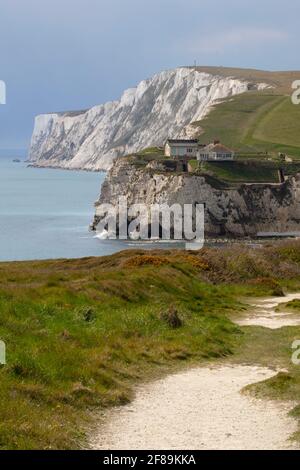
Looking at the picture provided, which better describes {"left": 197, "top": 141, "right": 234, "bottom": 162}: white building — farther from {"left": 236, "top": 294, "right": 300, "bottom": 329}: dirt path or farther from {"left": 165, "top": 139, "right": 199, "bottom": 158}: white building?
{"left": 236, "top": 294, "right": 300, "bottom": 329}: dirt path

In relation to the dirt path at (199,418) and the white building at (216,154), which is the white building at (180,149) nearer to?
the white building at (216,154)

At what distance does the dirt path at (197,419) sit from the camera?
1182cm

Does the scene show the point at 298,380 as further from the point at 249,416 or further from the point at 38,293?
the point at 38,293

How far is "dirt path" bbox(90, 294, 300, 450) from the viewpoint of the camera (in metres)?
11.8

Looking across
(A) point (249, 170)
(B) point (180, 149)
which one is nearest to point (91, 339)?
(A) point (249, 170)

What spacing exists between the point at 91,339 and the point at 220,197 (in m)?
121

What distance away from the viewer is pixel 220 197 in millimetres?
138750

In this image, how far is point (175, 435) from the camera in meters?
12.3

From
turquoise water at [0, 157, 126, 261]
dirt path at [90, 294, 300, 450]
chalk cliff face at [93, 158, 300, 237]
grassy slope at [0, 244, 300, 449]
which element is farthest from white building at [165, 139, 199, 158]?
dirt path at [90, 294, 300, 450]

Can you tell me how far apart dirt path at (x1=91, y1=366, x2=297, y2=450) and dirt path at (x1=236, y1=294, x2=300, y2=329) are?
33.6 ft

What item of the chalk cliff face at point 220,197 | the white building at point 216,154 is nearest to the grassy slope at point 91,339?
the chalk cliff face at point 220,197

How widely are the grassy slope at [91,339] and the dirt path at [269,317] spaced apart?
3.48ft

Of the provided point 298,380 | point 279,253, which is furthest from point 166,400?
→ point 279,253

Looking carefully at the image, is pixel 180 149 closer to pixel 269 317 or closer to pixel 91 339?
pixel 269 317
